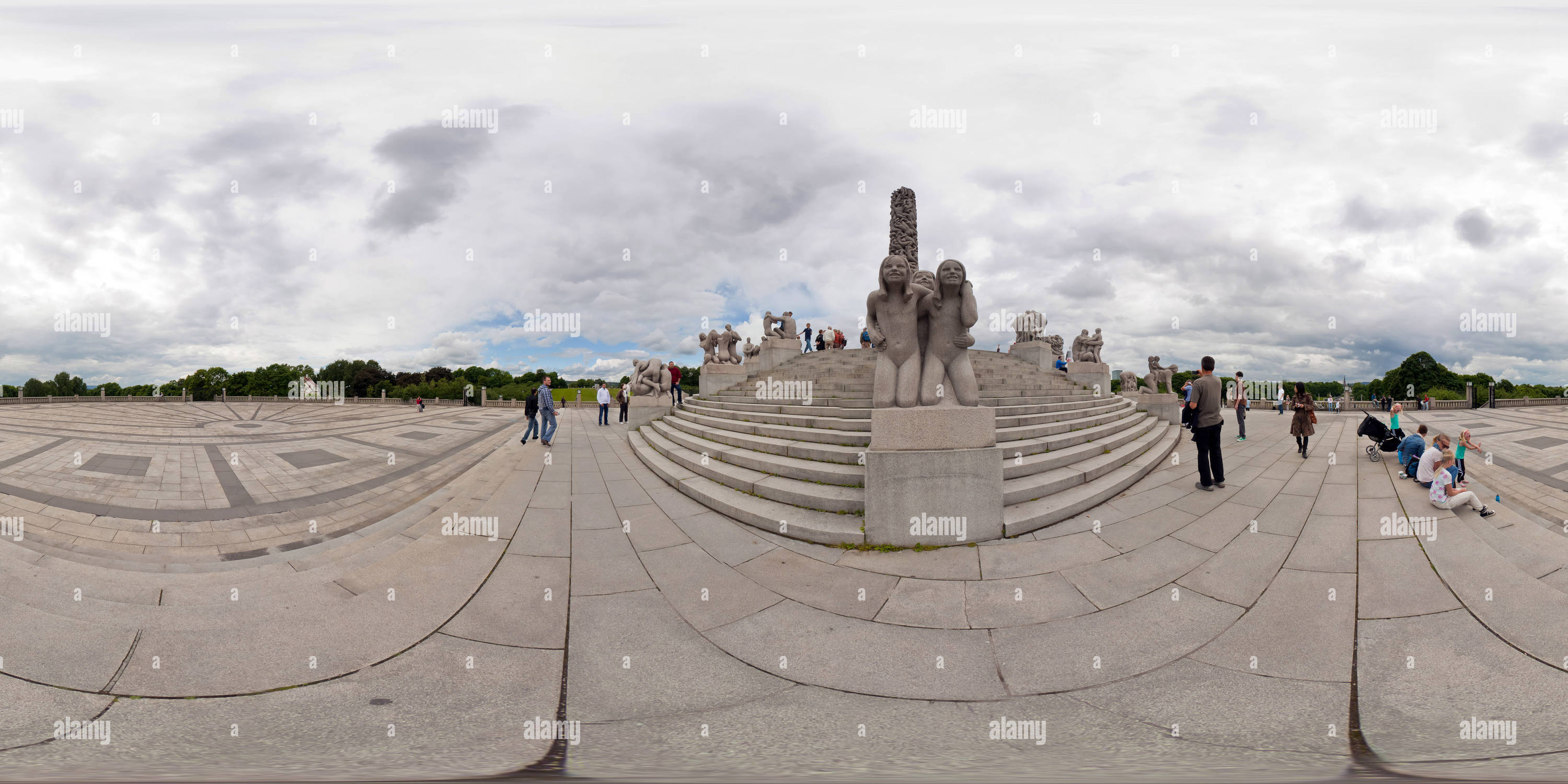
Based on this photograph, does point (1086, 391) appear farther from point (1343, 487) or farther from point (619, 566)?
point (619, 566)

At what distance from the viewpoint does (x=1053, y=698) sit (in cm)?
324

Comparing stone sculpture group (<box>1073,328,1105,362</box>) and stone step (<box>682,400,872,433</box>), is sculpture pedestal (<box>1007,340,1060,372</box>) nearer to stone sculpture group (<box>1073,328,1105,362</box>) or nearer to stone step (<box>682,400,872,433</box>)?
stone sculpture group (<box>1073,328,1105,362</box>)

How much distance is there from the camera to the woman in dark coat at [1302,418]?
10266 mm

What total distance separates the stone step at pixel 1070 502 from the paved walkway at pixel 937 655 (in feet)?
0.76

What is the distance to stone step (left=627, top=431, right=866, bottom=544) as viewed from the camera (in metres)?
5.66

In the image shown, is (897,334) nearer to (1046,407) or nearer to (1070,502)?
(1070,502)

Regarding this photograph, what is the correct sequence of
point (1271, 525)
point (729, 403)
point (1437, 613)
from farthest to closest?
1. point (729, 403)
2. point (1271, 525)
3. point (1437, 613)

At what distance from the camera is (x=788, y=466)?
7.35 m

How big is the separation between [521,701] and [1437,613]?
6.49m

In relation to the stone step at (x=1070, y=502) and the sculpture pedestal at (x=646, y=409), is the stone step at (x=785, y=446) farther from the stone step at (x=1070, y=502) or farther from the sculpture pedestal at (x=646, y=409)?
the sculpture pedestal at (x=646, y=409)

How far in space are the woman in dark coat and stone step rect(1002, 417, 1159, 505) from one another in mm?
3494

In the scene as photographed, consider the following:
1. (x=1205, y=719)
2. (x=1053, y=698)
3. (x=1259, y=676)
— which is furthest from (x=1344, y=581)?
(x=1053, y=698)

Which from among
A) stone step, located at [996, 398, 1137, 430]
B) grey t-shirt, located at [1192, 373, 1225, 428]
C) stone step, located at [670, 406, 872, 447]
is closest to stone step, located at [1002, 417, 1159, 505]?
stone step, located at [996, 398, 1137, 430]

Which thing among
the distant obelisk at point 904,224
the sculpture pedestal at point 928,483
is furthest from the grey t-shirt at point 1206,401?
the distant obelisk at point 904,224
